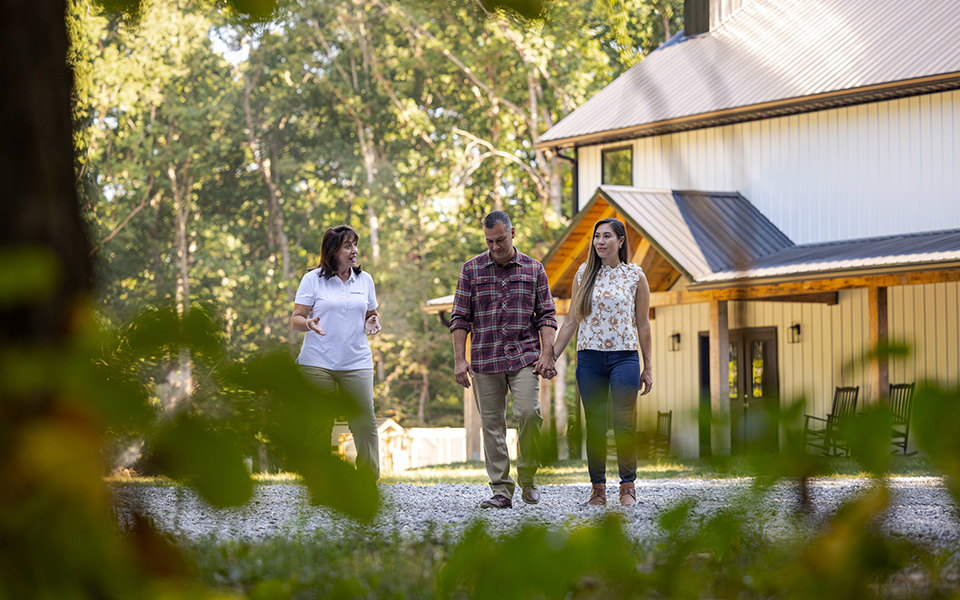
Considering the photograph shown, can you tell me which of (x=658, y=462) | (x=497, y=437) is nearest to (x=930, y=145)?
(x=497, y=437)

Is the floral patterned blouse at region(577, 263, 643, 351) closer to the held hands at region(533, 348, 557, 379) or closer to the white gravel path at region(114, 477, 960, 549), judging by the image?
the held hands at region(533, 348, 557, 379)

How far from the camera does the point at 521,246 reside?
2627cm

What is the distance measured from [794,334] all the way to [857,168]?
2859mm

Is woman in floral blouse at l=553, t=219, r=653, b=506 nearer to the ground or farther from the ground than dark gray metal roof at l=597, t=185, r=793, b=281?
nearer to the ground

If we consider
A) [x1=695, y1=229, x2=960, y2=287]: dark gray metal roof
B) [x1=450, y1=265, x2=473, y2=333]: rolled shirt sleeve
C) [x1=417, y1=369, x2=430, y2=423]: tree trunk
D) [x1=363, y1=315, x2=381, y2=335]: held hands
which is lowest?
[x1=417, y1=369, x2=430, y2=423]: tree trunk

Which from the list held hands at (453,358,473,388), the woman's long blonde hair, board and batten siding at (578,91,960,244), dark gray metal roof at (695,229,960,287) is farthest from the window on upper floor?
held hands at (453,358,473,388)

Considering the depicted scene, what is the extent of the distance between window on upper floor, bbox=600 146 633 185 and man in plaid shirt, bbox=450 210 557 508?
1286 cm

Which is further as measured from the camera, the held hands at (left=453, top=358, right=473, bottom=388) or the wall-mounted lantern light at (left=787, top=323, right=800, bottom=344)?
the wall-mounted lantern light at (left=787, top=323, right=800, bottom=344)

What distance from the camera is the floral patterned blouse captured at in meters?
5.60

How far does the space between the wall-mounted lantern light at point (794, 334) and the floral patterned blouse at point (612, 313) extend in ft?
37.7

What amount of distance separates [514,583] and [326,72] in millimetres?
33331

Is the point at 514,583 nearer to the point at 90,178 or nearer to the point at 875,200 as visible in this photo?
the point at 90,178

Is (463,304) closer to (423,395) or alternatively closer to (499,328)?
(499,328)

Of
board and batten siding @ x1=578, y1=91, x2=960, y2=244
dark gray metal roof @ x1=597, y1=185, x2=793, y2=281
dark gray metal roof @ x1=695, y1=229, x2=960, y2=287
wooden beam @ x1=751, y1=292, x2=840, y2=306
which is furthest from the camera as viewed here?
wooden beam @ x1=751, y1=292, x2=840, y2=306
